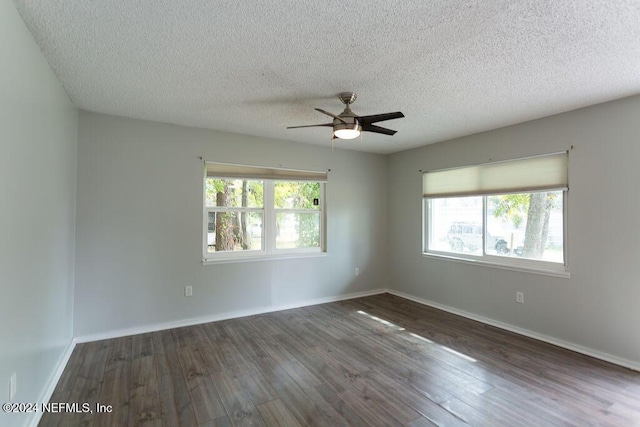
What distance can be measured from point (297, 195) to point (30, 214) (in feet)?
10.2

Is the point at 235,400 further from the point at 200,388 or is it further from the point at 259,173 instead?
the point at 259,173

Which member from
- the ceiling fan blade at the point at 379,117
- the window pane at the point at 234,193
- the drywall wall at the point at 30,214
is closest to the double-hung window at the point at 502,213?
the ceiling fan blade at the point at 379,117

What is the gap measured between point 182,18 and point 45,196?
163cm

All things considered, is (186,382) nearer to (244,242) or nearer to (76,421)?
(76,421)

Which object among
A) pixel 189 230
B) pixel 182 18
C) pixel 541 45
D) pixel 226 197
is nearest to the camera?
pixel 182 18

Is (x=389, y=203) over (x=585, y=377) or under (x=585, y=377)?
over

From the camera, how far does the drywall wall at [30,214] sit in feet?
5.09

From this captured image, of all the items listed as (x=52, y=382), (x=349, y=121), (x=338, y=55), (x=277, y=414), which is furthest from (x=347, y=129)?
(x=52, y=382)

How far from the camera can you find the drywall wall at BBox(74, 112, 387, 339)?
3.25 metres

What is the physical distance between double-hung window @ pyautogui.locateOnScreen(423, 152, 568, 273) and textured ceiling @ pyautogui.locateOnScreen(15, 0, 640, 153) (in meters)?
0.71

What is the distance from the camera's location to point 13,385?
5.36ft

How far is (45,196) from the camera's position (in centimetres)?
219

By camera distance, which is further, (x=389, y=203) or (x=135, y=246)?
(x=389, y=203)

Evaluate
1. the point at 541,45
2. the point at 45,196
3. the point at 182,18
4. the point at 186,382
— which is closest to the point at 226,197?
the point at 45,196
